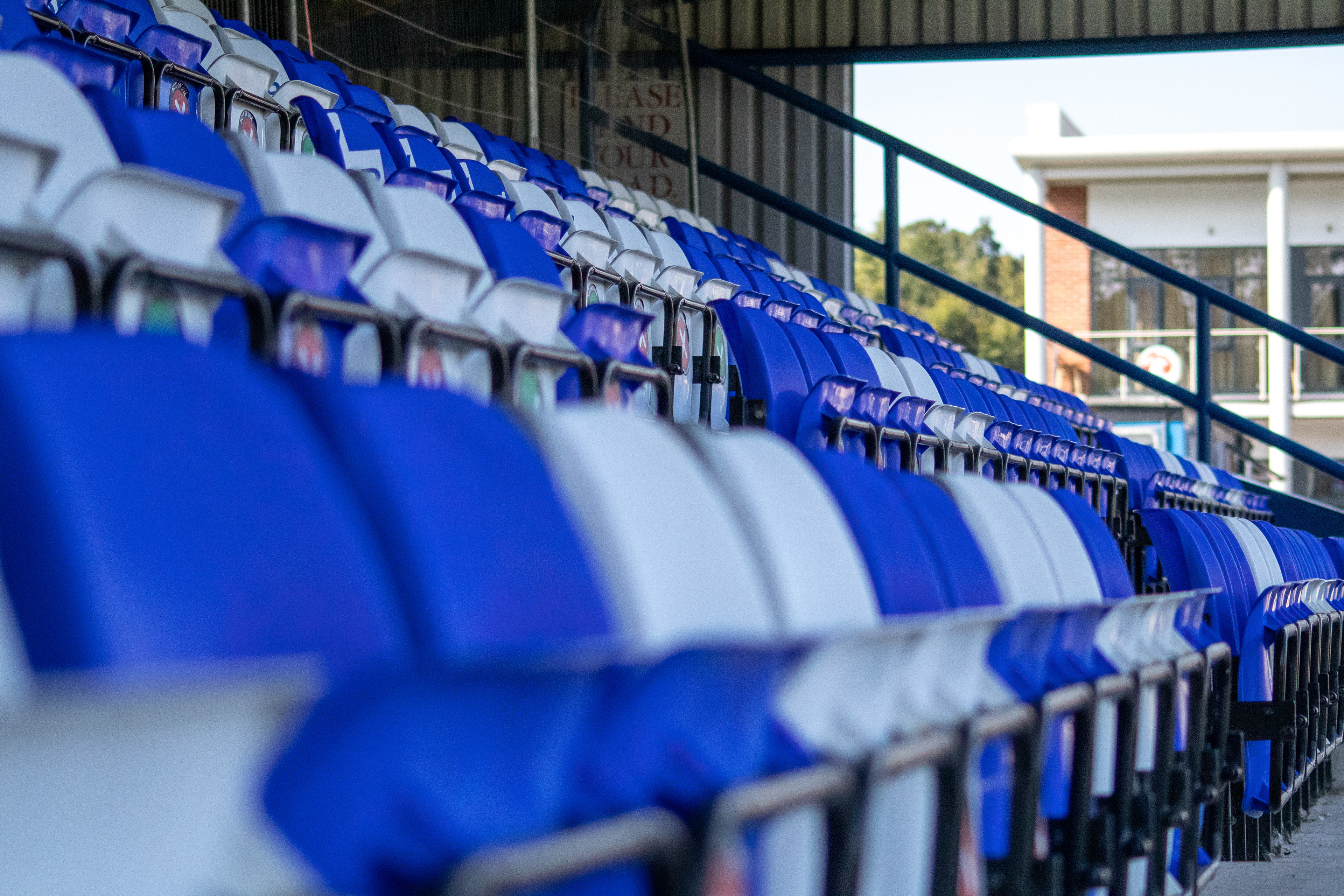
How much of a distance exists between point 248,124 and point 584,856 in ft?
4.45

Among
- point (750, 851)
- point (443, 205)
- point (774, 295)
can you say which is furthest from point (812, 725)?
point (774, 295)

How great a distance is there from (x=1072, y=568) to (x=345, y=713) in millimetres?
631

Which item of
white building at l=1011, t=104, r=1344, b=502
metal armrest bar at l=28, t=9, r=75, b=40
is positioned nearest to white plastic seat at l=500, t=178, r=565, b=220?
metal armrest bar at l=28, t=9, r=75, b=40

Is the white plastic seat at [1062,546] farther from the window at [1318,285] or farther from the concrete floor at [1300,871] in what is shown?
the window at [1318,285]

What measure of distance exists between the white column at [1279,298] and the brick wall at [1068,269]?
0.92 metres

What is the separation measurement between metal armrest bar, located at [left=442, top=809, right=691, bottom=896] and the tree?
1420 cm

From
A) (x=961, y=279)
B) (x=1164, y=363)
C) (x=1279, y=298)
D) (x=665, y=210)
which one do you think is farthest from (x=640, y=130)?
(x=961, y=279)

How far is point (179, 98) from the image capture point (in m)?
1.42

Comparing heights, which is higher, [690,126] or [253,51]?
[690,126]

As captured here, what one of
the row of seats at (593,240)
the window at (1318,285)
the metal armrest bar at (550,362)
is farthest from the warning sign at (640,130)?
the window at (1318,285)

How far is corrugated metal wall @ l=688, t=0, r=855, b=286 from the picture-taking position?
4738 millimetres

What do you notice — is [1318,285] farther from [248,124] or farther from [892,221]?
[248,124]

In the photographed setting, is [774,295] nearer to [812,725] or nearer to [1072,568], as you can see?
[1072,568]

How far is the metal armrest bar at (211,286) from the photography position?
1.93 ft
